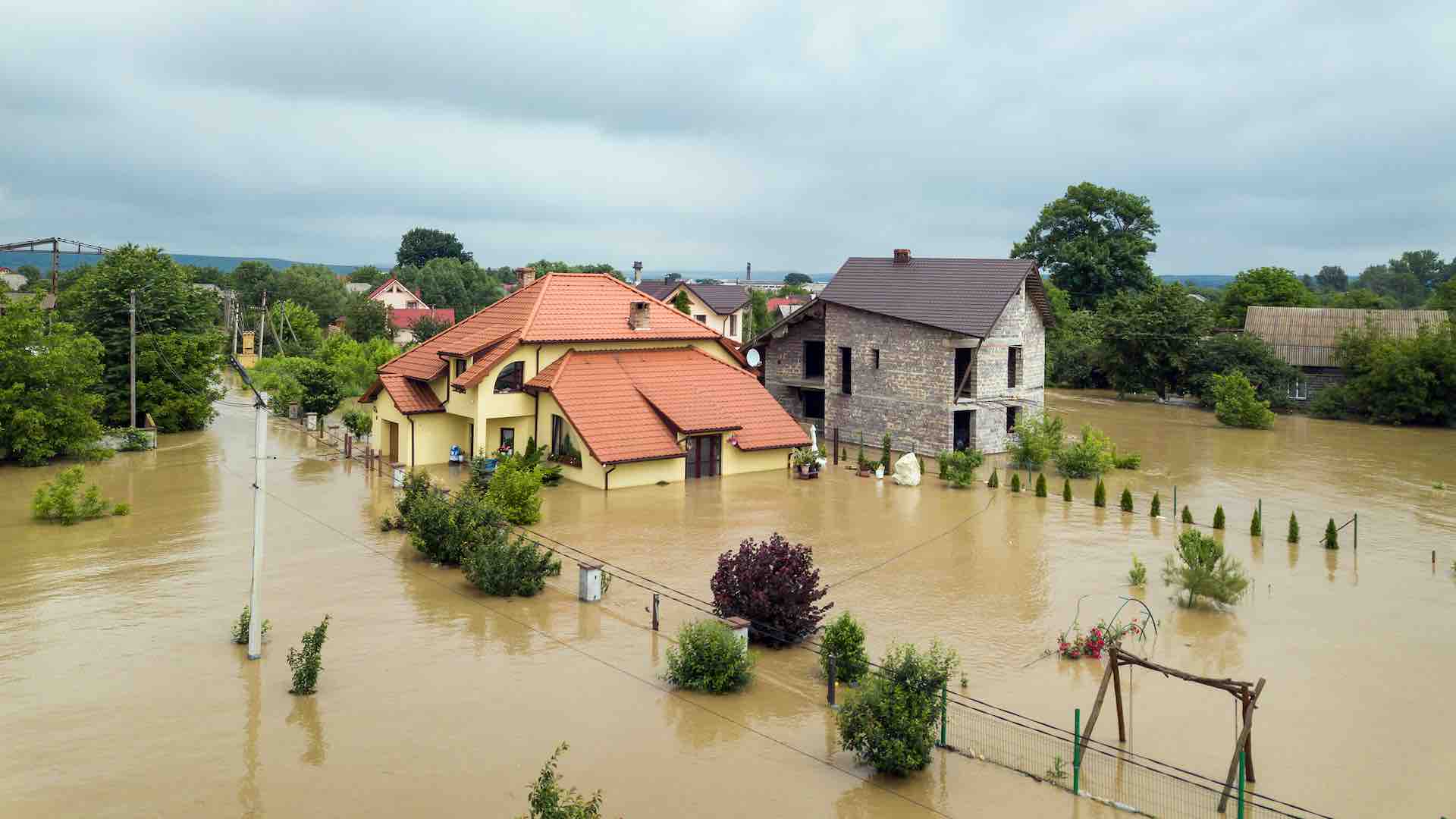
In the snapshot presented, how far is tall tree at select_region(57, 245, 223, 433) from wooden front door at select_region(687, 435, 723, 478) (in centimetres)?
2008

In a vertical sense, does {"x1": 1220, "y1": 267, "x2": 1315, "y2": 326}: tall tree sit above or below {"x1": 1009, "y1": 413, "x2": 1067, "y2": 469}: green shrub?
above

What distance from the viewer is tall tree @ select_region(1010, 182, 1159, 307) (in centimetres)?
8169

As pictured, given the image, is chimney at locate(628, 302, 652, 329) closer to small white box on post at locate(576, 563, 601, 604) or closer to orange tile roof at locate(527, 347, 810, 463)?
orange tile roof at locate(527, 347, 810, 463)

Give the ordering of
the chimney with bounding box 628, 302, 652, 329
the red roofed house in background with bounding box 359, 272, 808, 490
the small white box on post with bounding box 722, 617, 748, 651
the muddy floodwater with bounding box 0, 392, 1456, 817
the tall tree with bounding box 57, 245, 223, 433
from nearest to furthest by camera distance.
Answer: the muddy floodwater with bounding box 0, 392, 1456, 817 → the small white box on post with bounding box 722, 617, 748, 651 → the red roofed house in background with bounding box 359, 272, 808, 490 → the chimney with bounding box 628, 302, 652, 329 → the tall tree with bounding box 57, 245, 223, 433

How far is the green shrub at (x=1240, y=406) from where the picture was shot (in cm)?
4884

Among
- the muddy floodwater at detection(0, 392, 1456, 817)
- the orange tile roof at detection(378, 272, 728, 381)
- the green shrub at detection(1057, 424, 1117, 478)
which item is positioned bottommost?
the muddy floodwater at detection(0, 392, 1456, 817)

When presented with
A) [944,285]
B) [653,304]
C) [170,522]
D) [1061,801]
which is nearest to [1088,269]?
[944,285]

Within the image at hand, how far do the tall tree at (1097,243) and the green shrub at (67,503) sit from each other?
67.9 meters

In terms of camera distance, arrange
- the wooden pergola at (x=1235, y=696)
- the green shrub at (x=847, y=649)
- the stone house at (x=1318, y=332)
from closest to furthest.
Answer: the wooden pergola at (x=1235, y=696)
the green shrub at (x=847, y=649)
the stone house at (x=1318, y=332)

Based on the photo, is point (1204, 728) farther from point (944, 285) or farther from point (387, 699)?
point (944, 285)

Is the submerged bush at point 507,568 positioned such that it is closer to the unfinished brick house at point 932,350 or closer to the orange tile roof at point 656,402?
the orange tile roof at point 656,402

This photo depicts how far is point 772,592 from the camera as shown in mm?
18625

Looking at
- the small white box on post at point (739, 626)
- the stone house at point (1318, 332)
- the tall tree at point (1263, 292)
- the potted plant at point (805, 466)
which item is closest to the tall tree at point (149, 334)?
the potted plant at point (805, 466)

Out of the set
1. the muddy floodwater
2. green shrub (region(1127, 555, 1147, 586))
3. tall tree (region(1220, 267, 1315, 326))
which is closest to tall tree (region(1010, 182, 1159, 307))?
tall tree (region(1220, 267, 1315, 326))
